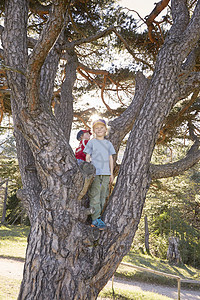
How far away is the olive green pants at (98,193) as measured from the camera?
261 cm

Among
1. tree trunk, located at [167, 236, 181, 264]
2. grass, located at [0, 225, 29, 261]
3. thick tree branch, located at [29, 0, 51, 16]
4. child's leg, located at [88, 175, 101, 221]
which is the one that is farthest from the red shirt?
tree trunk, located at [167, 236, 181, 264]

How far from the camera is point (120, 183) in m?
2.65

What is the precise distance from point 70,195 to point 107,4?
16.0ft

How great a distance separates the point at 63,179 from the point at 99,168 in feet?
1.84

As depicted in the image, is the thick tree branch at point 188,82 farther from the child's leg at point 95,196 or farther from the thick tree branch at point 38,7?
the thick tree branch at point 38,7

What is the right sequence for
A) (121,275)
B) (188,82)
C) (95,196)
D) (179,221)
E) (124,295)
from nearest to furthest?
(95,196) < (188,82) < (124,295) < (121,275) < (179,221)

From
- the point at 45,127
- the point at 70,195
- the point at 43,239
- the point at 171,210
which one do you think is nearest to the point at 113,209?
the point at 70,195

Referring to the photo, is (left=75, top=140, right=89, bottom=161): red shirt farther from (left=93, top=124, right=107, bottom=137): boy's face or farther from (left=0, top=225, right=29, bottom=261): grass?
(left=0, top=225, right=29, bottom=261): grass

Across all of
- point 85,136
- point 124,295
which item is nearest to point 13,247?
point 124,295

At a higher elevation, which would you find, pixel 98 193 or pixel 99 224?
pixel 98 193

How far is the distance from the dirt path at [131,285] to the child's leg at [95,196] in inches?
206

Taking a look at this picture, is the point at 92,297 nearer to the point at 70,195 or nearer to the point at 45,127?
the point at 70,195

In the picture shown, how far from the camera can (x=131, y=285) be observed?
7.61 metres

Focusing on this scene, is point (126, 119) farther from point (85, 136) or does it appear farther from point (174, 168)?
point (174, 168)
